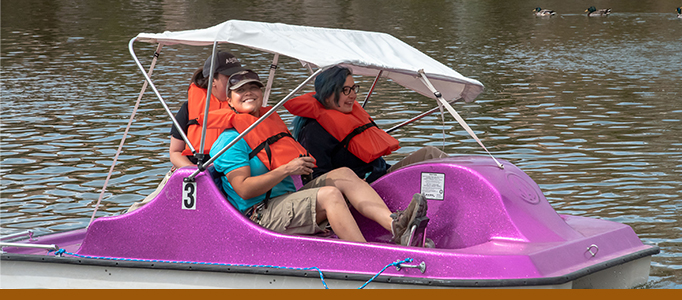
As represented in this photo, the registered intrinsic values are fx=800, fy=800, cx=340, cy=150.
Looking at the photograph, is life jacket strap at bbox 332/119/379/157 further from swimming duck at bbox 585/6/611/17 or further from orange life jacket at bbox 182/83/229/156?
swimming duck at bbox 585/6/611/17

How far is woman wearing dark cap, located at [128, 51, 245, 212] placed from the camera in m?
4.93

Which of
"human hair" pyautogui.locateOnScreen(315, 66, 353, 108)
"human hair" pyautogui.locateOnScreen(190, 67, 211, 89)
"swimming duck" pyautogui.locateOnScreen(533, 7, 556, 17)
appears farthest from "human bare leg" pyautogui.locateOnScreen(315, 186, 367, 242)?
"swimming duck" pyautogui.locateOnScreen(533, 7, 556, 17)

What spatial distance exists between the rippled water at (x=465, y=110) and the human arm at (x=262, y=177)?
7.69 feet

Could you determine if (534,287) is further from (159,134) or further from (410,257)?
(159,134)

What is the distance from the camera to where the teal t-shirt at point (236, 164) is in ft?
13.9

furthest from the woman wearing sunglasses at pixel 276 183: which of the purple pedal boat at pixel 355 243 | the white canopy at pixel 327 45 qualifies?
the white canopy at pixel 327 45

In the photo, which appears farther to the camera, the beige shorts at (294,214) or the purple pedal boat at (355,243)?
the beige shorts at (294,214)

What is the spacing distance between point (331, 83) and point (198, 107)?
957 millimetres

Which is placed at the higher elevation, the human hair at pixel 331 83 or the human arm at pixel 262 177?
the human hair at pixel 331 83

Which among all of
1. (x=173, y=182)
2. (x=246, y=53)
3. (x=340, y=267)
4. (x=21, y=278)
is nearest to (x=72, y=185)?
(x=21, y=278)

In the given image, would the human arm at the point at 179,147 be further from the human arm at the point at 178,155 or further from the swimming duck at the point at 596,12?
the swimming duck at the point at 596,12

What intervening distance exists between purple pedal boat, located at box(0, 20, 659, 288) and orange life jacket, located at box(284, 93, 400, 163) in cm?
24

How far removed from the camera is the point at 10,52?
17859 mm

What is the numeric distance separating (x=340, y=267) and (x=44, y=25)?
71.7ft
